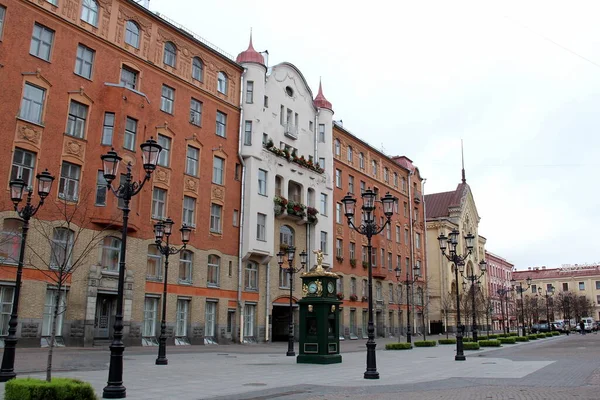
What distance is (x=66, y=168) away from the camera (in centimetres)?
2855

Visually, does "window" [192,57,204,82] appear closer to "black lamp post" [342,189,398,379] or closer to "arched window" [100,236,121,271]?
"arched window" [100,236,121,271]

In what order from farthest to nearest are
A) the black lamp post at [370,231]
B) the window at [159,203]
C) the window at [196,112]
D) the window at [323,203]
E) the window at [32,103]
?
the window at [323,203], the window at [196,112], the window at [159,203], the window at [32,103], the black lamp post at [370,231]

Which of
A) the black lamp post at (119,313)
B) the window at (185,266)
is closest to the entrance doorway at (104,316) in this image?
the window at (185,266)

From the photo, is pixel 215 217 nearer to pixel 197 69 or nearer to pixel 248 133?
pixel 248 133

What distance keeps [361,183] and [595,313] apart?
308ft

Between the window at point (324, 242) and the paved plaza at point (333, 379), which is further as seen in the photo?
the window at point (324, 242)

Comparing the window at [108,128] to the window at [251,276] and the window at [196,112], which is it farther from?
the window at [251,276]

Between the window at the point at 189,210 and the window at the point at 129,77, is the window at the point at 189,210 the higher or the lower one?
the lower one

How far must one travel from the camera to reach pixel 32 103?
27.5m

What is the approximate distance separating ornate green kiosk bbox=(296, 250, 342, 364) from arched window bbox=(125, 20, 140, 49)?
19632 mm

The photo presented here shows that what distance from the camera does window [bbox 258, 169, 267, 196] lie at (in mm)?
40719

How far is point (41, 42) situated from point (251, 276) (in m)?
20.3

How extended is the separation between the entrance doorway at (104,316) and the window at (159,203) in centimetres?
559

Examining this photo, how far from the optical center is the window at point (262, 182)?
1603 inches
